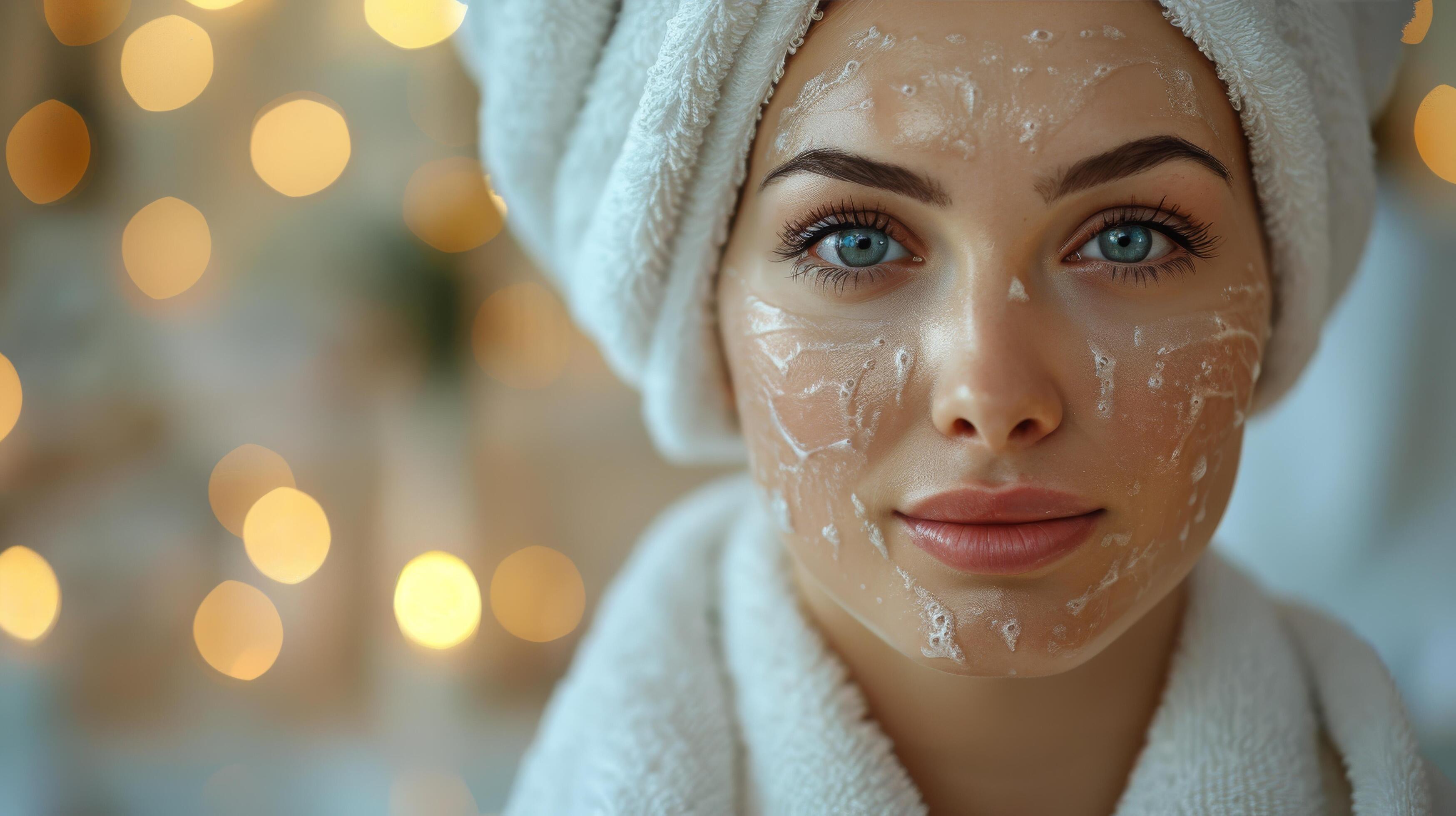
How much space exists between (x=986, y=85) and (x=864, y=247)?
0.41 feet

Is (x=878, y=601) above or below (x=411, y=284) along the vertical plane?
below

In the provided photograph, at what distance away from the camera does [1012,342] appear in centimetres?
52

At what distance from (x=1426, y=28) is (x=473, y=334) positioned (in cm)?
123

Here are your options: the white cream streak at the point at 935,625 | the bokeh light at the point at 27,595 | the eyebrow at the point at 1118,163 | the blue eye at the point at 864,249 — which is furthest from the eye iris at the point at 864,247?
the bokeh light at the point at 27,595

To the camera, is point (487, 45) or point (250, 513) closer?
point (487, 45)

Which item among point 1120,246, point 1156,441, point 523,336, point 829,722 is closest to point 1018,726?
point 829,722

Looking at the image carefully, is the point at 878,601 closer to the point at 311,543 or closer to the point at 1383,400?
the point at 1383,400

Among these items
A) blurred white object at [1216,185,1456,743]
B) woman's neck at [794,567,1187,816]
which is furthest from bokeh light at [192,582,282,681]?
blurred white object at [1216,185,1456,743]

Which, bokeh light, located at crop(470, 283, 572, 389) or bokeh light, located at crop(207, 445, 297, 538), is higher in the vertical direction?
bokeh light, located at crop(470, 283, 572, 389)

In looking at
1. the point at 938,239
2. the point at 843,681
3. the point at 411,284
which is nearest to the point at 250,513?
the point at 411,284

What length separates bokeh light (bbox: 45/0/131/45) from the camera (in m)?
1.09

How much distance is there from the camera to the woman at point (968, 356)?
54 cm

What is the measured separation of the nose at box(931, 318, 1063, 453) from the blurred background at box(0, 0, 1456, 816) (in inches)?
29.7

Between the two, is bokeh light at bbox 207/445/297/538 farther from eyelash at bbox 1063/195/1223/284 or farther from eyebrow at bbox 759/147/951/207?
eyelash at bbox 1063/195/1223/284
